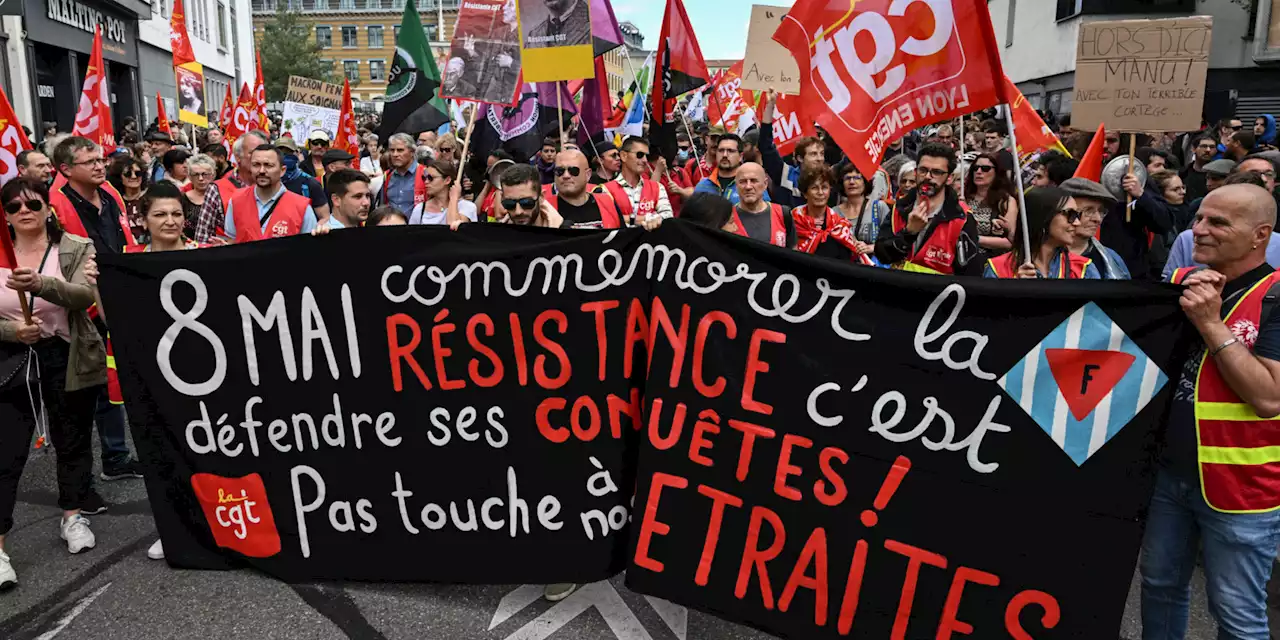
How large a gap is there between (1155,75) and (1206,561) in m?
4.95

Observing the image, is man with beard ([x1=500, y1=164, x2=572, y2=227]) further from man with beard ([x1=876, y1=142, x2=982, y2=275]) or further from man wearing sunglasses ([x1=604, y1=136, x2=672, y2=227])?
man with beard ([x1=876, y1=142, x2=982, y2=275])

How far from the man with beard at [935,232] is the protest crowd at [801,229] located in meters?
0.01

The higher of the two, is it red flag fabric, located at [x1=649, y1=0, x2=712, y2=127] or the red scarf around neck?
red flag fabric, located at [x1=649, y1=0, x2=712, y2=127]

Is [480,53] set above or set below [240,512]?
above

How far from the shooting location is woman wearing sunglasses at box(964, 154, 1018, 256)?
5.53 m

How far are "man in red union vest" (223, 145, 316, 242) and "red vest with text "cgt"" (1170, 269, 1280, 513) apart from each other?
4.92 m

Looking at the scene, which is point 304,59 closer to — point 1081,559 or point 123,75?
point 123,75

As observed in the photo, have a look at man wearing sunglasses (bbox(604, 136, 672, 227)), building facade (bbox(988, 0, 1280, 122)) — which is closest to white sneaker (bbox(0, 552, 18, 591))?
man wearing sunglasses (bbox(604, 136, 672, 227))

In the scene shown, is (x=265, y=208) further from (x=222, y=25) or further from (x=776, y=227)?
(x=222, y=25)

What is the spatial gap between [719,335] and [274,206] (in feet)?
12.3

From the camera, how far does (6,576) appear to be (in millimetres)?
3734

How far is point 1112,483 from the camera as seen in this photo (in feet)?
8.73

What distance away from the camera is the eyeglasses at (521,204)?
4.02m

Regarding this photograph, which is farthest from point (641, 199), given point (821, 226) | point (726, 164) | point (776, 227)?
point (776, 227)
